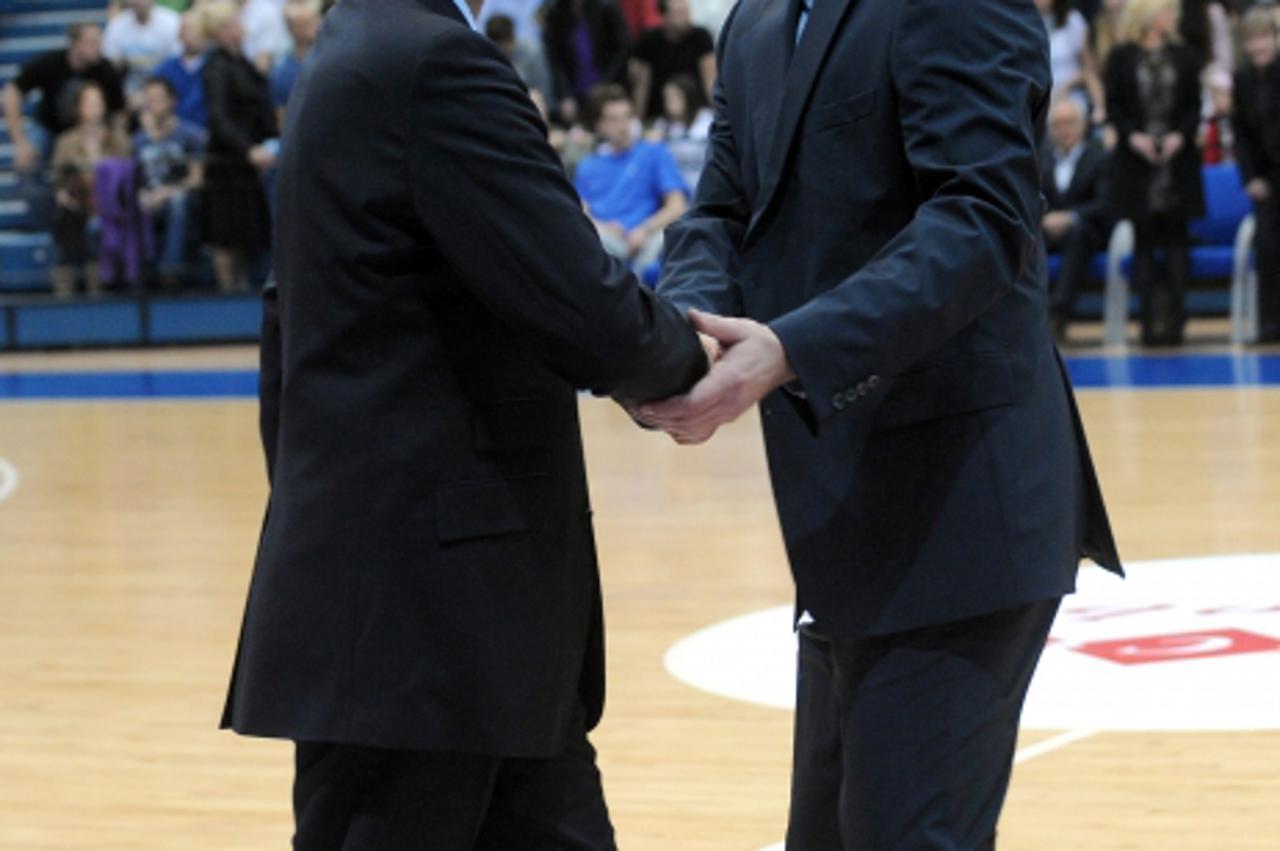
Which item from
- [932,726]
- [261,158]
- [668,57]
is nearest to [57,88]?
[261,158]

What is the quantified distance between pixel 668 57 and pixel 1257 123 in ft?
12.6

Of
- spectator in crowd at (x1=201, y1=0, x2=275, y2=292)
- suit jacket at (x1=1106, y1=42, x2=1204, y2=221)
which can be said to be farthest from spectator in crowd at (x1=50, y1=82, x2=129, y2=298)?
suit jacket at (x1=1106, y1=42, x2=1204, y2=221)

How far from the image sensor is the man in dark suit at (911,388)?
2.37m

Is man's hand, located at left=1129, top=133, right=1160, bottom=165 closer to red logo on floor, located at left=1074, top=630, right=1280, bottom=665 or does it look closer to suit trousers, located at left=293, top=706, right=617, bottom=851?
red logo on floor, located at left=1074, top=630, right=1280, bottom=665

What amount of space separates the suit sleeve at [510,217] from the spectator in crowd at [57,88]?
1300 centimetres

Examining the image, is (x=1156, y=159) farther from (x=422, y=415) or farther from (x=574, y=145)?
(x=422, y=415)

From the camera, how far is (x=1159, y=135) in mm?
11898

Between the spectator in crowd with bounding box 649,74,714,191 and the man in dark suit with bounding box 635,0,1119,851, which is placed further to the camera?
the spectator in crowd with bounding box 649,74,714,191

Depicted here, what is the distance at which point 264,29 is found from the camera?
15273 mm

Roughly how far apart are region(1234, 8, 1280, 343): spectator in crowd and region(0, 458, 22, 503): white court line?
20.7 ft

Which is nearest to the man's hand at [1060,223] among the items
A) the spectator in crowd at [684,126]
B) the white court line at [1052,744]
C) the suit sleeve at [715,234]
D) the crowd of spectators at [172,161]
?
the spectator in crowd at [684,126]

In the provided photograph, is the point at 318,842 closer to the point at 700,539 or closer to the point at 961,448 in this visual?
the point at 961,448

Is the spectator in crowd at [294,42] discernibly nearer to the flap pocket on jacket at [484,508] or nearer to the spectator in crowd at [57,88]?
the spectator in crowd at [57,88]

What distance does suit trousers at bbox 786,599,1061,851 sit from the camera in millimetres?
2410
